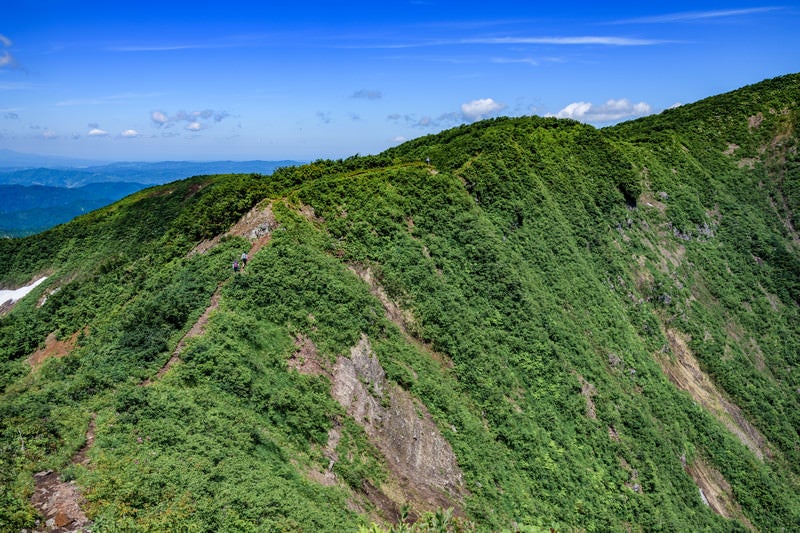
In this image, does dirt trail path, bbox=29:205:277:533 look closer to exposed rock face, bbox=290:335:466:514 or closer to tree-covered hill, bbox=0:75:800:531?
tree-covered hill, bbox=0:75:800:531

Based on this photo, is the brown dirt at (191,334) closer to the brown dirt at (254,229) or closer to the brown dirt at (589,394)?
the brown dirt at (254,229)

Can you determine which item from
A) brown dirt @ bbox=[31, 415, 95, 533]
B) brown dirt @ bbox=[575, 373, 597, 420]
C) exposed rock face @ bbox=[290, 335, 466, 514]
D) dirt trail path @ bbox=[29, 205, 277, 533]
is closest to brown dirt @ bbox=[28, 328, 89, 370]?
dirt trail path @ bbox=[29, 205, 277, 533]

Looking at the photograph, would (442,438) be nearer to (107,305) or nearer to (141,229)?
(107,305)

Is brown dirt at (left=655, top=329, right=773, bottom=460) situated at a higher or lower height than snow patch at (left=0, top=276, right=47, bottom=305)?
lower

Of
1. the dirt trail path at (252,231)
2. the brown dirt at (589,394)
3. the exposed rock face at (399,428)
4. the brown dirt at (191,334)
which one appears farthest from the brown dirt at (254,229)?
the brown dirt at (589,394)

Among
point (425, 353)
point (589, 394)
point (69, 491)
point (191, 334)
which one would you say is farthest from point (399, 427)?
point (589, 394)

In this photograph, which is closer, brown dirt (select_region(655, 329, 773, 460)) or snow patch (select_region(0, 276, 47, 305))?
brown dirt (select_region(655, 329, 773, 460))
